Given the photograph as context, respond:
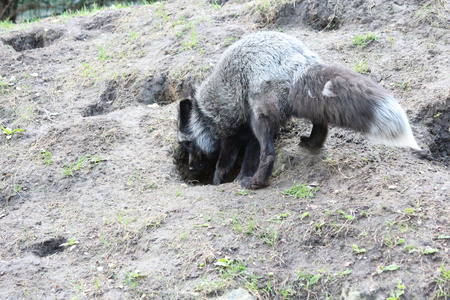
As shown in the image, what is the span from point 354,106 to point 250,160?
5.71ft

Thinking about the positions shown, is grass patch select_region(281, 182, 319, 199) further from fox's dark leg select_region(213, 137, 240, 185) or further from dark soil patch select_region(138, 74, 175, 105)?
dark soil patch select_region(138, 74, 175, 105)

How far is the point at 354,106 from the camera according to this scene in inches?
179

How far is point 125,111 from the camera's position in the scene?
22.5 feet

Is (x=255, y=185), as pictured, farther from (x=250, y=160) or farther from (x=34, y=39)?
(x=34, y=39)

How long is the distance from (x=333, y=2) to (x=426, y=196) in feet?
13.5

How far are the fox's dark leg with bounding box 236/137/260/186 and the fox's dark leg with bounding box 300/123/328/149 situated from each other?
0.65 metres

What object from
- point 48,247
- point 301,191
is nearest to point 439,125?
point 301,191

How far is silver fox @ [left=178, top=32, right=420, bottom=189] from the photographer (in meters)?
4.53

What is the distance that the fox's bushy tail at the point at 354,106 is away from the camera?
4465 mm

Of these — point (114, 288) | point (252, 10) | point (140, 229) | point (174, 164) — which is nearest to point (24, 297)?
point (114, 288)

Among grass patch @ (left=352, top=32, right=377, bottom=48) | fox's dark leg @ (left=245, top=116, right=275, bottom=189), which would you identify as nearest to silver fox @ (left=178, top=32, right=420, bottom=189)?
fox's dark leg @ (left=245, top=116, right=275, bottom=189)

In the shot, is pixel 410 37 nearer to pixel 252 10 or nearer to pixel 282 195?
pixel 252 10

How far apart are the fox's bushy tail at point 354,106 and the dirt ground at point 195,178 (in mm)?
464

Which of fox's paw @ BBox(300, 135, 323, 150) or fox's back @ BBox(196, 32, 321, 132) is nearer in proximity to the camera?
fox's back @ BBox(196, 32, 321, 132)
